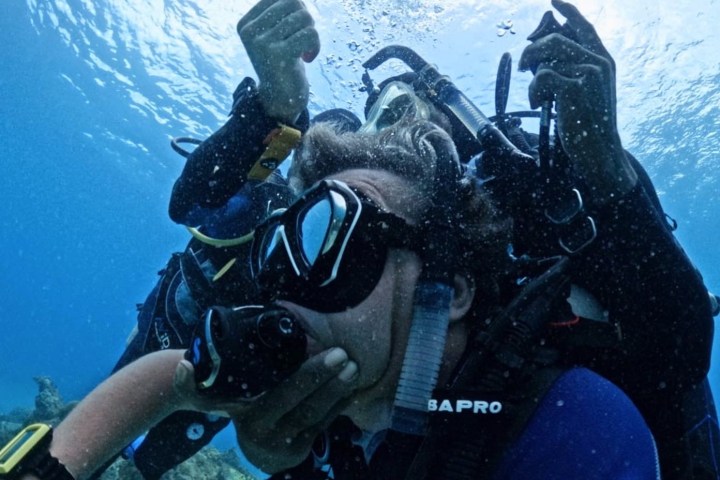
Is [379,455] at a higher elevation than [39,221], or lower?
lower

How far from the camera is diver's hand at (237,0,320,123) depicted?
2396 mm

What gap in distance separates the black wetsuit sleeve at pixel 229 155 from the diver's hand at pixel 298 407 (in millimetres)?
1560

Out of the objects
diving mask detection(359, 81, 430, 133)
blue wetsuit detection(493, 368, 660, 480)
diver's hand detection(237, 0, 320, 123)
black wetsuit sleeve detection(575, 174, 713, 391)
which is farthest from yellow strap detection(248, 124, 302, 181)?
blue wetsuit detection(493, 368, 660, 480)

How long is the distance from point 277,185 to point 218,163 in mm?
1153

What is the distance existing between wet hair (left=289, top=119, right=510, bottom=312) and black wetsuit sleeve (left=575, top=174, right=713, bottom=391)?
1.70ft

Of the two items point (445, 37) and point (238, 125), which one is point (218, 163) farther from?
point (445, 37)

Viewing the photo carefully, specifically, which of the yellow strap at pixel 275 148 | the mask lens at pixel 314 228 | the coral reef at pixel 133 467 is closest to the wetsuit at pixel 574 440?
the mask lens at pixel 314 228

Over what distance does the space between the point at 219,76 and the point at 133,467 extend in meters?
15.9

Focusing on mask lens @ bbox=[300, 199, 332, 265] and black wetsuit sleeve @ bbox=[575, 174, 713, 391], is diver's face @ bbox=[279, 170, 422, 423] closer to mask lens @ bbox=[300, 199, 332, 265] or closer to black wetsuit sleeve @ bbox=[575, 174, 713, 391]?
mask lens @ bbox=[300, 199, 332, 265]

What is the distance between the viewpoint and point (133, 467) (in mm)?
8539

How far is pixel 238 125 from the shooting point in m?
2.83

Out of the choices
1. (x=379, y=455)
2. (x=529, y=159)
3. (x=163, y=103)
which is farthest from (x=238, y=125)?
(x=163, y=103)

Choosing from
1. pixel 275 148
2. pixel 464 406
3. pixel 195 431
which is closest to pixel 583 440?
pixel 464 406

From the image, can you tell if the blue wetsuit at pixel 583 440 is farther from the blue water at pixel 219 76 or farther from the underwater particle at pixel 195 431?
the blue water at pixel 219 76
